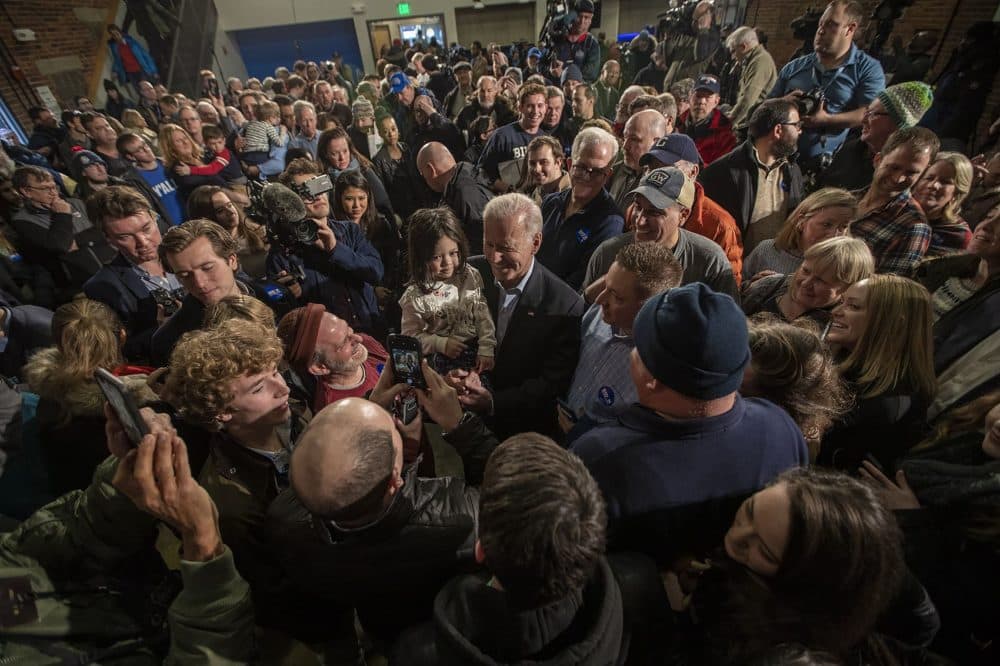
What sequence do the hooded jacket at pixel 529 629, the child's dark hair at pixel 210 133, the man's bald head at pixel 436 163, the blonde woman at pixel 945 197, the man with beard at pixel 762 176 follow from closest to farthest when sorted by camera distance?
the hooded jacket at pixel 529 629
the blonde woman at pixel 945 197
the man with beard at pixel 762 176
the man's bald head at pixel 436 163
the child's dark hair at pixel 210 133

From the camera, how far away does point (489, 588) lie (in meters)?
0.94

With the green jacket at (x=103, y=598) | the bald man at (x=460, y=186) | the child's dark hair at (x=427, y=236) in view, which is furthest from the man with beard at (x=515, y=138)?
the green jacket at (x=103, y=598)

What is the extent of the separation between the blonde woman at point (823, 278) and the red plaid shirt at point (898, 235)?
0.60m

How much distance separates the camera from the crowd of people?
95 cm

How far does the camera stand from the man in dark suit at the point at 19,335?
256 centimetres

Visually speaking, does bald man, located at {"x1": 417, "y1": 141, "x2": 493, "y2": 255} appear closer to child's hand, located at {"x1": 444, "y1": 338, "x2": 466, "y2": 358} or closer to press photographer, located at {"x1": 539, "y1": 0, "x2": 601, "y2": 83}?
child's hand, located at {"x1": 444, "y1": 338, "x2": 466, "y2": 358}

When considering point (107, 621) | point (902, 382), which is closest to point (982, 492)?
point (902, 382)

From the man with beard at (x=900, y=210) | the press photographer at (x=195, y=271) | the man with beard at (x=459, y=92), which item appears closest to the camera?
the press photographer at (x=195, y=271)

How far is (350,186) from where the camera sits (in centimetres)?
338

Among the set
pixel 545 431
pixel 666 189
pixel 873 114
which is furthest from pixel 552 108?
pixel 545 431

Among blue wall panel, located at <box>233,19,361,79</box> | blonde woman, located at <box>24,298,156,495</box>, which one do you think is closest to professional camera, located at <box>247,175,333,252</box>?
blonde woman, located at <box>24,298,156,495</box>

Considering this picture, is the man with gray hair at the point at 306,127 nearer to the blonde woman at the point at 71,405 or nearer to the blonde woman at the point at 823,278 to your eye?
the blonde woman at the point at 71,405

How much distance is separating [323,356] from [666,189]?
6.31 feet

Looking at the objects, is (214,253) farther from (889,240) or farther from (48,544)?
(889,240)
